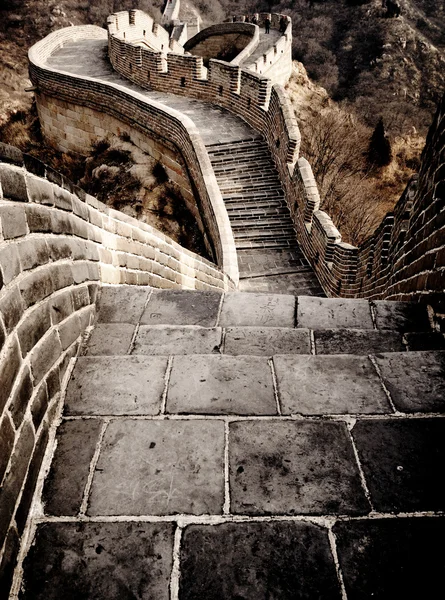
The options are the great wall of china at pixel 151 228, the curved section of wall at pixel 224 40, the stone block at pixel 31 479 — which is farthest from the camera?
the curved section of wall at pixel 224 40

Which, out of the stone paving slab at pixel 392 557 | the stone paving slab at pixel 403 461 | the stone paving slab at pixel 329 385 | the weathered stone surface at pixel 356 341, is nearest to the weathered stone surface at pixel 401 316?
the weathered stone surface at pixel 356 341

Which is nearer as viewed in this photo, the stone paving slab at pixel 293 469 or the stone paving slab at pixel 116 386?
the stone paving slab at pixel 293 469

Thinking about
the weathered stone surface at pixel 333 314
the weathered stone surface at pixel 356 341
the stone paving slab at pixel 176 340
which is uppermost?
the weathered stone surface at pixel 356 341

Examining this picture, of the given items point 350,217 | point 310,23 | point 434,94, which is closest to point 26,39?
point 310,23

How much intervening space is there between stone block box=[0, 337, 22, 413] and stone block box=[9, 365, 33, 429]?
1.6 inches

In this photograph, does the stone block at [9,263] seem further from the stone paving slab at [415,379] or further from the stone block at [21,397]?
the stone paving slab at [415,379]

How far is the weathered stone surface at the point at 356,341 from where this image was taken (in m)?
2.35

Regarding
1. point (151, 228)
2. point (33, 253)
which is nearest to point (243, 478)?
point (33, 253)

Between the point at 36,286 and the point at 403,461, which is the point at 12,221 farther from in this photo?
the point at 403,461

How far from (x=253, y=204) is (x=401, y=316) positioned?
8892 mm

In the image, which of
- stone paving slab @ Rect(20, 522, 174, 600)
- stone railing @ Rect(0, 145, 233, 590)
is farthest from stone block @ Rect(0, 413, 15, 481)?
stone paving slab @ Rect(20, 522, 174, 600)

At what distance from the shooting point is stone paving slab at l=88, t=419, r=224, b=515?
1438mm

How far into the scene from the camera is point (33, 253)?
5.79 ft

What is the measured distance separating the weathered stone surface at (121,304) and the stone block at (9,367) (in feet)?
3.54
